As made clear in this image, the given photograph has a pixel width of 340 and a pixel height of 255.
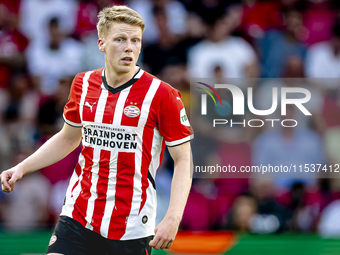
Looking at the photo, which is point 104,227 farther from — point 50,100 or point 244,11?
point 244,11

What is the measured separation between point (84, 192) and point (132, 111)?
588 millimetres

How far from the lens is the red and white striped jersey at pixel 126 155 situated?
2777 millimetres

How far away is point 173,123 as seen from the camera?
2.77 metres

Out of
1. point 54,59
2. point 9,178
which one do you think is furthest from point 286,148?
point 9,178

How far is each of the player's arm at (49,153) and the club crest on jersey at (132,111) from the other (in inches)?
17.7

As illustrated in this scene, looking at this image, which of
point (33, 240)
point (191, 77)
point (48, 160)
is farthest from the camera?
point (191, 77)

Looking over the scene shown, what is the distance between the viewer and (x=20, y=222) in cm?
632

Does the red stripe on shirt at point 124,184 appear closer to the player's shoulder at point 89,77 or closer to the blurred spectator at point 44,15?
the player's shoulder at point 89,77

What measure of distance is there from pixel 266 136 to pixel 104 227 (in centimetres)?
401

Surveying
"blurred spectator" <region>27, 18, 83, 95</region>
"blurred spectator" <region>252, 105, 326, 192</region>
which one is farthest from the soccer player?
"blurred spectator" <region>27, 18, 83, 95</region>

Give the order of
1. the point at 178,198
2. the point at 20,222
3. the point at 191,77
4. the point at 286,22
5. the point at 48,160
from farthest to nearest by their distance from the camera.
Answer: the point at 286,22
the point at 191,77
the point at 20,222
the point at 48,160
the point at 178,198

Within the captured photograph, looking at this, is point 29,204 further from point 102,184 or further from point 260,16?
point 260,16

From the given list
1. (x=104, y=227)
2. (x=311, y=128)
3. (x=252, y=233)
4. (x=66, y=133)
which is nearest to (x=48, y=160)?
(x=66, y=133)

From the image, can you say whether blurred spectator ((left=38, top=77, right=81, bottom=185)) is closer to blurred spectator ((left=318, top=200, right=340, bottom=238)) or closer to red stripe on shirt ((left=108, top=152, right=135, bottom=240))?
blurred spectator ((left=318, top=200, right=340, bottom=238))
